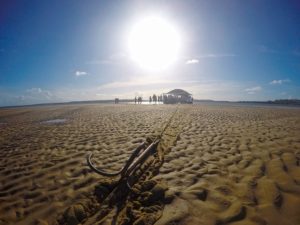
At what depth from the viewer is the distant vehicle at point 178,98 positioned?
55.2m

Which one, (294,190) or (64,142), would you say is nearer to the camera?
(294,190)

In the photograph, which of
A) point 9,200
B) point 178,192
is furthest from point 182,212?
point 9,200

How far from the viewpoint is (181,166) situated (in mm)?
5512

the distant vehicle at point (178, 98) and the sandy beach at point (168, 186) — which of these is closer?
the sandy beach at point (168, 186)

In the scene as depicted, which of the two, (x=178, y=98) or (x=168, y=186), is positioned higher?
(x=178, y=98)

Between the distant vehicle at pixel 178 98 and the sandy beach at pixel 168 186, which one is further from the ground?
the distant vehicle at pixel 178 98

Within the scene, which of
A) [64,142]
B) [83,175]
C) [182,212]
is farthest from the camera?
[64,142]

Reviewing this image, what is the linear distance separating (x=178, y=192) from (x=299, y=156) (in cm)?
451

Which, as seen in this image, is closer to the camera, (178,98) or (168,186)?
(168,186)

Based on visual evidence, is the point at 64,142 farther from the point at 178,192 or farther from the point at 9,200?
the point at 178,192

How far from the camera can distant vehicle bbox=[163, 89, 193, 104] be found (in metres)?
55.2

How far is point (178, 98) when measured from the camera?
2363 inches

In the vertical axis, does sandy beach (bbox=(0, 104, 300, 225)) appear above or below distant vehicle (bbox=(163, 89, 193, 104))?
below

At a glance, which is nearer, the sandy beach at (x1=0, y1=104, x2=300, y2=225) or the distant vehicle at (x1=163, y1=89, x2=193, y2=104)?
the sandy beach at (x1=0, y1=104, x2=300, y2=225)
